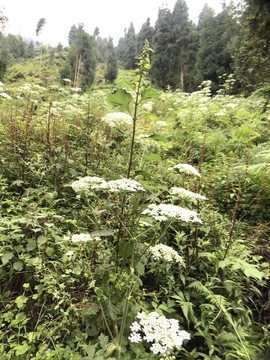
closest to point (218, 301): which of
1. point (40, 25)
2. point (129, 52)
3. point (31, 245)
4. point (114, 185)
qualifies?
point (114, 185)

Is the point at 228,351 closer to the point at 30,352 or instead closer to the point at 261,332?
the point at 261,332

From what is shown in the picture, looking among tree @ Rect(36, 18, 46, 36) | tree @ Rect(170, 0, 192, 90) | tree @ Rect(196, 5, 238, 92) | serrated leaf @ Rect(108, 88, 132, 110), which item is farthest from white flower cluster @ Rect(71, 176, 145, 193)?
tree @ Rect(36, 18, 46, 36)

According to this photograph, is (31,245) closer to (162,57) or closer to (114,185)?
(114,185)

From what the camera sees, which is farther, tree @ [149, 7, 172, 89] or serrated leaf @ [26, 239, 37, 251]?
tree @ [149, 7, 172, 89]

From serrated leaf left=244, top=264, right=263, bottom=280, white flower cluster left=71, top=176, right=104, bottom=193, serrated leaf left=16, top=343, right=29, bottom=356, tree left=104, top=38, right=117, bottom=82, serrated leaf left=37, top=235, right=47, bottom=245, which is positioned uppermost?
tree left=104, top=38, right=117, bottom=82

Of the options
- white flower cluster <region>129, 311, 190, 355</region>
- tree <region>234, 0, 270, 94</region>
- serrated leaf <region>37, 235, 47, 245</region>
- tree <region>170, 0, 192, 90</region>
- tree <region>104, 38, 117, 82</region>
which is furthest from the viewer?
tree <region>104, 38, 117, 82</region>

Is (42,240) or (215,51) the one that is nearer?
(42,240)

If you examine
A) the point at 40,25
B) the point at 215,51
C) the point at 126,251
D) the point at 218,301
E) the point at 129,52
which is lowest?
the point at 218,301

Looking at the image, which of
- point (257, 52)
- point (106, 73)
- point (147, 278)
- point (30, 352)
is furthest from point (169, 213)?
point (106, 73)

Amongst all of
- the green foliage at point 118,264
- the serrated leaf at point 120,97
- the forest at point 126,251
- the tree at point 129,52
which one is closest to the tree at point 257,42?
the forest at point 126,251

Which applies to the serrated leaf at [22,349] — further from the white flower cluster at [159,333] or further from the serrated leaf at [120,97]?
the serrated leaf at [120,97]

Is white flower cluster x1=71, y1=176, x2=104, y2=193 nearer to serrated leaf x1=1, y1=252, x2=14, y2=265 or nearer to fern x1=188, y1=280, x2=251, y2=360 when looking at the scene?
serrated leaf x1=1, y1=252, x2=14, y2=265

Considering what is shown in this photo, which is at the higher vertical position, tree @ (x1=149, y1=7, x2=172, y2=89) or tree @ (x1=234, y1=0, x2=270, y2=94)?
tree @ (x1=149, y1=7, x2=172, y2=89)

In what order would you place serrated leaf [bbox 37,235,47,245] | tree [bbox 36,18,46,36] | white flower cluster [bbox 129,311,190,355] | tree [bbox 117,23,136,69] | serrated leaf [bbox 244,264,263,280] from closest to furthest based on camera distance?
white flower cluster [bbox 129,311,190,355] → serrated leaf [bbox 244,264,263,280] → serrated leaf [bbox 37,235,47,245] → tree [bbox 36,18,46,36] → tree [bbox 117,23,136,69]
